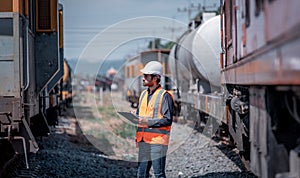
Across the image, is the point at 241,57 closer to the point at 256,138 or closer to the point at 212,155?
the point at 256,138

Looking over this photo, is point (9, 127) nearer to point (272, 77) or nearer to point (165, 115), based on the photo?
point (165, 115)

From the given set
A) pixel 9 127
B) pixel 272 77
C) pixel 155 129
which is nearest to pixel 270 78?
pixel 272 77

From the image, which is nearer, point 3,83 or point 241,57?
point 241,57

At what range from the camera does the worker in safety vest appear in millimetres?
6855

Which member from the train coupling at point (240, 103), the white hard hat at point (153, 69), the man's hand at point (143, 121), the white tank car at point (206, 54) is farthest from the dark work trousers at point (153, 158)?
the white tank car at point (206, 54)

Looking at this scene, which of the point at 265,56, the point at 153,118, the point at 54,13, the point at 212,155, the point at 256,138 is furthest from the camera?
the point at 212,155

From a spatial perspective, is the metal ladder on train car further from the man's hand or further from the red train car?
the red train car

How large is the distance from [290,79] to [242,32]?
8.64 feet

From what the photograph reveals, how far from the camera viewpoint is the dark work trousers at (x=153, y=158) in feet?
22.5

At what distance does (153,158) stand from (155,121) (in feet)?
1.65

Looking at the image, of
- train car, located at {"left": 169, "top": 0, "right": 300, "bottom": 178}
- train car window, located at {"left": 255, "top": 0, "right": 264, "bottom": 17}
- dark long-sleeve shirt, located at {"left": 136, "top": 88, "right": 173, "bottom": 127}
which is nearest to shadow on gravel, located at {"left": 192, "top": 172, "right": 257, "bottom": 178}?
train car, located at {"left": 169, "top": 0, "right": 300, "bottom": 178}

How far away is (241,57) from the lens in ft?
20.7

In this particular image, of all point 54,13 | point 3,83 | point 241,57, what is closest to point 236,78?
point 241,57

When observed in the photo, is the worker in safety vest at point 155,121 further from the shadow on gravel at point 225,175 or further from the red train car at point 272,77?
the shadow on gravel at point 225,175
